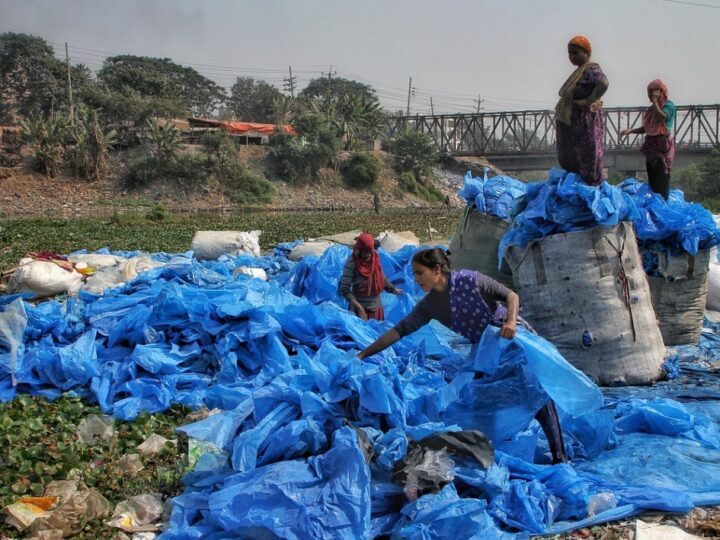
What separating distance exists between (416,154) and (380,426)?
37.0 meters

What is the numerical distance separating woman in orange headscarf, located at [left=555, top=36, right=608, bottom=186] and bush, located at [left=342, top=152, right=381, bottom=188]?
103 ft

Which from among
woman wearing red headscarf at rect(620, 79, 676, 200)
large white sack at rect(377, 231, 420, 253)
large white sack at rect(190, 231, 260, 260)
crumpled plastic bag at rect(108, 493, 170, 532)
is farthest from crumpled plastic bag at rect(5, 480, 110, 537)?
large white sack at rect(190, 231, 260, 260)

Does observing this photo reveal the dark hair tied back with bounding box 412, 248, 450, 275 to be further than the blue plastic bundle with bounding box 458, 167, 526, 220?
No

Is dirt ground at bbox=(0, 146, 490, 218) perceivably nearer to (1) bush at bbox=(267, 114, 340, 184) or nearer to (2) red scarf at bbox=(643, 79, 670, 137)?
(1) bush at bbox=(267, 114, 340, 184)

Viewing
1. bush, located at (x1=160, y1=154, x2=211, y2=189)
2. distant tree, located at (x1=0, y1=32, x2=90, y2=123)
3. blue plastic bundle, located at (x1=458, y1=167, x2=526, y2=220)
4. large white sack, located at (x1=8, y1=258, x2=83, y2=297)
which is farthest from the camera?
distant tree, located at (x1=0, y1=32, x2=90, y2=123)

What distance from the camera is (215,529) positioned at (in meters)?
2.74

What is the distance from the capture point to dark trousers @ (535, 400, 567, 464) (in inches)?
128

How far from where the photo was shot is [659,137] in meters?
5.93

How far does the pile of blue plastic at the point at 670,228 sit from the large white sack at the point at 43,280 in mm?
5363

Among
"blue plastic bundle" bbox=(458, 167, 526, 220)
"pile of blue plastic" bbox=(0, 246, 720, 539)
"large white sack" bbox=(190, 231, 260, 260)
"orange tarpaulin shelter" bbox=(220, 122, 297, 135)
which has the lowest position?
"pile of blue plastic" bbox=(0, 246, 720, 539)

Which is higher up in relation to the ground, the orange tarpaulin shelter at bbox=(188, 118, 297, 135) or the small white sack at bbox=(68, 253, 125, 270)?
the orange tarpaulin shelter at bbox=(188, 118, 297, 135)

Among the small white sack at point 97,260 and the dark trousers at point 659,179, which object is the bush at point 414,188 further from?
the dark trousers at point 659,179

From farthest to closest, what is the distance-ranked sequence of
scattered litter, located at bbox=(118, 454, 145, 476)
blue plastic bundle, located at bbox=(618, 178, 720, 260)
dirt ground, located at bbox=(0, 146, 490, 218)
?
dirt ground, located at bbox=(0, 146, 490, 218) → blue plastic bundle, located at bbox=(618, 178, 720, 260) → scattered litter, located at bbox=(118, 454, 145, 476)

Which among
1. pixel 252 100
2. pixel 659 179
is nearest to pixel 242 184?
pixel 252 100
